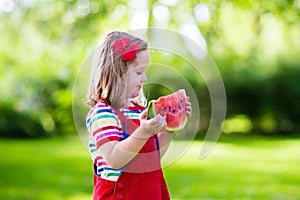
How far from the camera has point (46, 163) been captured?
969cm

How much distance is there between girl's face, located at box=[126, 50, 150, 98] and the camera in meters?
2.11

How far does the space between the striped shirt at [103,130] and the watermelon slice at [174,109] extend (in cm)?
14

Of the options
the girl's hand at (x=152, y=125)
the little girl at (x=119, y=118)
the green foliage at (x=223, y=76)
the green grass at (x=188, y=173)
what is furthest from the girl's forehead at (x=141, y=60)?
the green foliage at (x=223, y=76)

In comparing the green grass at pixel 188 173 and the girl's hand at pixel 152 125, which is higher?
the green grass at pixel 188 173

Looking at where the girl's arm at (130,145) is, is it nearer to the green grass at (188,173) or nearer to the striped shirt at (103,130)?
the striped shirt at (103,130)

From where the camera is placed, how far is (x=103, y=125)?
6.75 ft

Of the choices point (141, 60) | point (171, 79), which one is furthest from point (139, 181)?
point (171, 79)

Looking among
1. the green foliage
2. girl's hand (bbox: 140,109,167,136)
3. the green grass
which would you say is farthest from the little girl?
the green foliage

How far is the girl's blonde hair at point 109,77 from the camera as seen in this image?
2.12 meters

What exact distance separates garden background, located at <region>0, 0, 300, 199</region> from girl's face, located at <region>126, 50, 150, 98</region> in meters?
1.36

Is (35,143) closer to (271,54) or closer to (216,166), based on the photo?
(216,166)

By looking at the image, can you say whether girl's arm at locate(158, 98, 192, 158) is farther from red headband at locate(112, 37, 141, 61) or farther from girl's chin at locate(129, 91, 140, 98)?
red headband at locate(112, 37, 141, 61)

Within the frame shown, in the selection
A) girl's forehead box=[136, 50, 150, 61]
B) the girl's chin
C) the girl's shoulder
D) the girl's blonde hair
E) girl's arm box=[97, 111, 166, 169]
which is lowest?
girl's arm box=[97, 111, 166, 169]

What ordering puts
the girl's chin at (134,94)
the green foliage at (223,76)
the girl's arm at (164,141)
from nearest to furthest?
the girl's chin at (134,94)
the girl's arm at (164,141)
the green foliage at (223,76)
